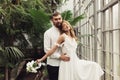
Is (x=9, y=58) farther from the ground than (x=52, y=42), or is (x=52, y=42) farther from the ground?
(x=52, y=42)

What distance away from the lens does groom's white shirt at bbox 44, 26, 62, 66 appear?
152 inches

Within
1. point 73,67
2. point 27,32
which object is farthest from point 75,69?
point 27,32

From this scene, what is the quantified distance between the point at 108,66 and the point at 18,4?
330 centimetres

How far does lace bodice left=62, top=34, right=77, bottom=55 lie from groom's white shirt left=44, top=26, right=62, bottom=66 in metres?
0.10

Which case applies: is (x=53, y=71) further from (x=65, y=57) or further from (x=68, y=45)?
(x=68, y=45)

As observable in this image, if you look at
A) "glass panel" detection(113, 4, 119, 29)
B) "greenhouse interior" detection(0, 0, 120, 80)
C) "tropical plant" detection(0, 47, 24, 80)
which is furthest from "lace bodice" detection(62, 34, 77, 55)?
"tropical plant" detection(0, 47, 24, 80)

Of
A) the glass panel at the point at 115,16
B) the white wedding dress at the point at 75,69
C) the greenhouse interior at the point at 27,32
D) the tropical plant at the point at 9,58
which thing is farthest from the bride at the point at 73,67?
the tropical plant at the point at 9,58

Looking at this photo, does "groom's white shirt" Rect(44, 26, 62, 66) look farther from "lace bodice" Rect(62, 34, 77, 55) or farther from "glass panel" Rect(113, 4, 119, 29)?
"glass panel" Rect(113, 4, 119, 29)

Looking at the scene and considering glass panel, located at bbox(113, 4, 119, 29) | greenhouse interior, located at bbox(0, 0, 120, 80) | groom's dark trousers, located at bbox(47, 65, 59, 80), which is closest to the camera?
groom's dark trousers, located at bbox(47, 65, 59, 80)

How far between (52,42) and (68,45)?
0.20m

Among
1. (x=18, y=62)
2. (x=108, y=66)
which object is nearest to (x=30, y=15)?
(x=18, y=62)

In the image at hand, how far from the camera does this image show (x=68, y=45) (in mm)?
3838

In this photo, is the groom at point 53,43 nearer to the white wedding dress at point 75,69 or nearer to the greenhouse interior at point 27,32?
the white wedding dress at point 75,69

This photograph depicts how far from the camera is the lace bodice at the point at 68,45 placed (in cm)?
382
